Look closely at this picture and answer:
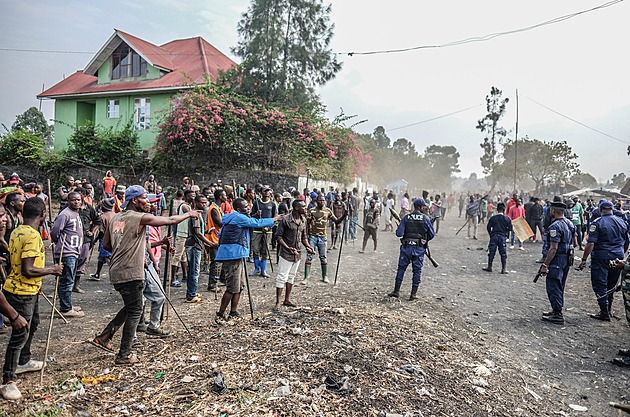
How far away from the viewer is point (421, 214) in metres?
7.55

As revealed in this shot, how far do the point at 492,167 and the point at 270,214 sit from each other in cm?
4323

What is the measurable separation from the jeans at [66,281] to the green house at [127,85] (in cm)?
1496

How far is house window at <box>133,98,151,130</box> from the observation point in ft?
69.6

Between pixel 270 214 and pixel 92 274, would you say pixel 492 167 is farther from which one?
pixel 92 274

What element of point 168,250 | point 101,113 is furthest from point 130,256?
point 101,113

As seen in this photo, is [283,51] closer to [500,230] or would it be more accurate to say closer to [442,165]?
[500,230]

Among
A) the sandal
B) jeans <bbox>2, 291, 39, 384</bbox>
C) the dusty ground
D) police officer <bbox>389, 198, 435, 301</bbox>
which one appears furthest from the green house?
jeans <bbox>2, 291, 39, 384</bbox>

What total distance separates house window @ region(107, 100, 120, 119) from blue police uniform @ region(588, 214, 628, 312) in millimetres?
22416

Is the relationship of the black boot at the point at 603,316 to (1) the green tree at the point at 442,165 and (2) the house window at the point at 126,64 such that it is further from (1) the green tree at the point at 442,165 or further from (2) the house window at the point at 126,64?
(1) the green tree at the point at 442,165

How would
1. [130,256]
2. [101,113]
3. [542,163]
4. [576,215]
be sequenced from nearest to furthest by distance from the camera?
[130,256]
[576,215]
[101,113]
[542,163]

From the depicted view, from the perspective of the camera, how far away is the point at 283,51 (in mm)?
19391

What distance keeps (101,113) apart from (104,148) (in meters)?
4.62

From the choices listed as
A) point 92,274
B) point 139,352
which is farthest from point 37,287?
point 92,274

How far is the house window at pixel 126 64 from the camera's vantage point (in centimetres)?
2188
